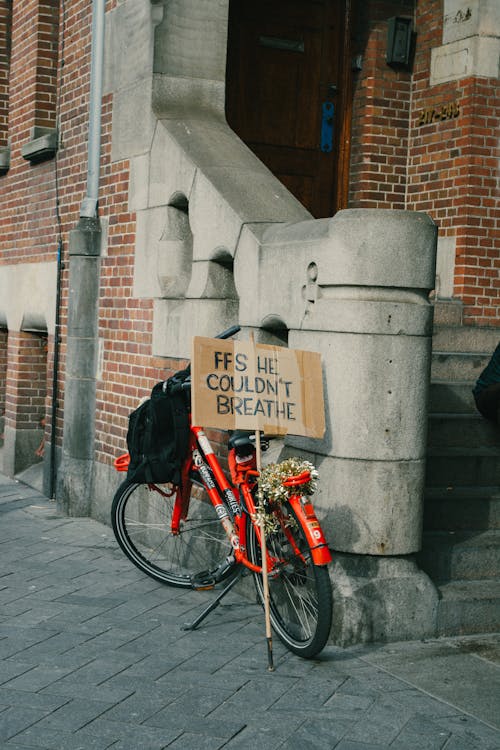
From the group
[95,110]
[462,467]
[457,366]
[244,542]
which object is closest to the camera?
[244,542]

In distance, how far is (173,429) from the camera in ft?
20.6

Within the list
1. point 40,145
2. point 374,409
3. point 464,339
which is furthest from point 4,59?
point 374,409

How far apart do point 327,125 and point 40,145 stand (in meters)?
2.49

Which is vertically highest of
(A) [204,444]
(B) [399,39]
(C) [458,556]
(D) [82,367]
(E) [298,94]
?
(B) [399,39]

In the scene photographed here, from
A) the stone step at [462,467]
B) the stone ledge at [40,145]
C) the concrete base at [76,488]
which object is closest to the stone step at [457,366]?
the stone step at [462,467]

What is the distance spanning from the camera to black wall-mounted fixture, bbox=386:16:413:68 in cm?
954

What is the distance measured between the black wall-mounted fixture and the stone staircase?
334 centimetres

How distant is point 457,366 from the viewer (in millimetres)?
7484

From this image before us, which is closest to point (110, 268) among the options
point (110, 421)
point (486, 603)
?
point (110, 421)

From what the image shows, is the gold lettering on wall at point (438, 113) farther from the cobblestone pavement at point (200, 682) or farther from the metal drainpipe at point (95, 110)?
the cobblestone pavement at point (200, 682)

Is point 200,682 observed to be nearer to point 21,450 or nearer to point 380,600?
point 380,600

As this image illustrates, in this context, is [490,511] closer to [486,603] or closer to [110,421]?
[486,603]

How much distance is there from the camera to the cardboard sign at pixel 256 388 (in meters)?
5.43

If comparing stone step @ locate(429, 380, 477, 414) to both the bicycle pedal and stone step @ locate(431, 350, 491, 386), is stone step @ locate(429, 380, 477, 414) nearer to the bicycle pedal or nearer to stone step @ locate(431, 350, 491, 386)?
stone step @ locate(431, 350, 491, 386)
